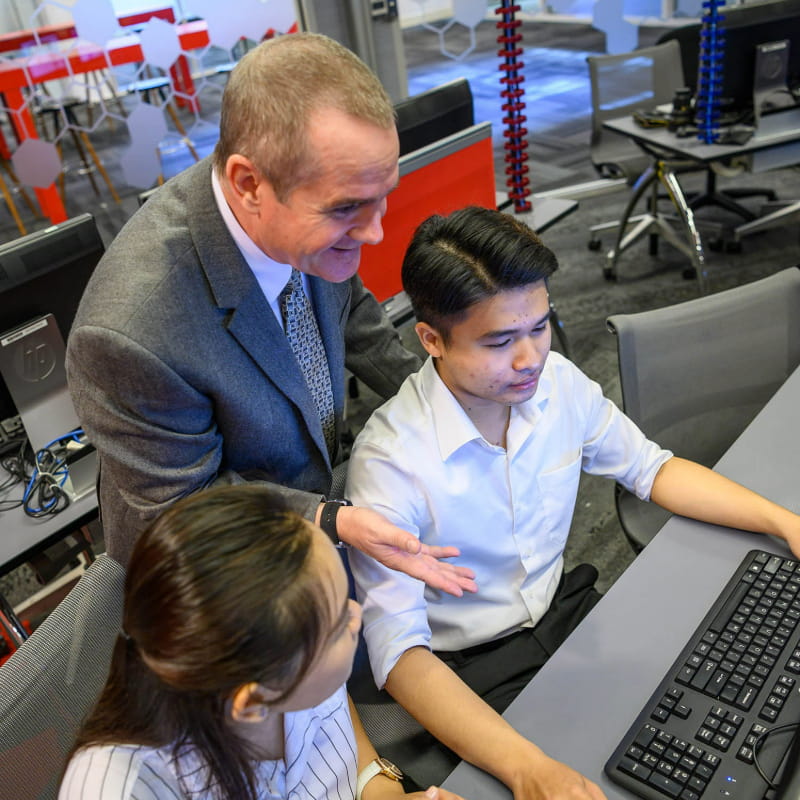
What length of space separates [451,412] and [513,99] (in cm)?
169

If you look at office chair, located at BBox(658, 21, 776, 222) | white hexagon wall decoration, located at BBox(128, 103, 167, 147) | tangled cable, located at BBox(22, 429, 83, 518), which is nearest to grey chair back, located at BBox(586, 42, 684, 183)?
office chair, located at BBox(658, 21, 776, 222)

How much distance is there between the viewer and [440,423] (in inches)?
50.1

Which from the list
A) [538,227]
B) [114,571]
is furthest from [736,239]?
[114,571]

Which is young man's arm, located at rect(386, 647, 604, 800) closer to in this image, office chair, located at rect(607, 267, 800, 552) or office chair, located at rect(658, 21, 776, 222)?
office chair, located at rect(607, 267, 800, 552)

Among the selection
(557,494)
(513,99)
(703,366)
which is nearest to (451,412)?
(557,494)

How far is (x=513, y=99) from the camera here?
8.55ft

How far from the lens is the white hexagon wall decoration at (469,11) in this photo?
436cm

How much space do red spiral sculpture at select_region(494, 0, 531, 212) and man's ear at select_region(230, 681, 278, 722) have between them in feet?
7.03

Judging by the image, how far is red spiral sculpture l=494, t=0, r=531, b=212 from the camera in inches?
96.7

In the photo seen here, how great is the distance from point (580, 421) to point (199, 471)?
2.12 ft

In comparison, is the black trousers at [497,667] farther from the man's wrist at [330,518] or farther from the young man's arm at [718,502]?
the man's wrist at [330,518]

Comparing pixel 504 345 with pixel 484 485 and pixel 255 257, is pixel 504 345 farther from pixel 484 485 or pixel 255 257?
pixel 255 257

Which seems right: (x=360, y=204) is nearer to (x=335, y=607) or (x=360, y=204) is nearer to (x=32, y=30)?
(x=335, y=607)

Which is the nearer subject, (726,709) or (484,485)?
(726,709)
